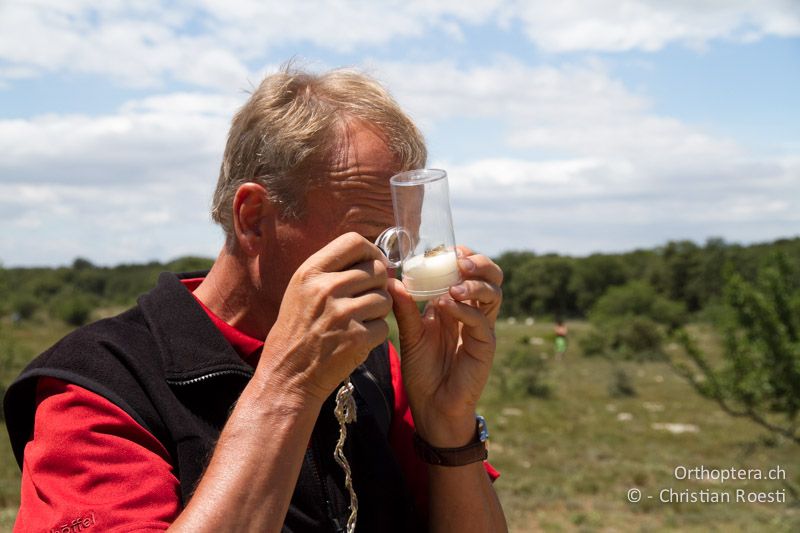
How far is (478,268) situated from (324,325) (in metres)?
0.63

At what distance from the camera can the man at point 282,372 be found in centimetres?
192

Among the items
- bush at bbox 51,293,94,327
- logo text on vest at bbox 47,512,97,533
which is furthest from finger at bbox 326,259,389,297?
bush at bbox 51,293,94,327

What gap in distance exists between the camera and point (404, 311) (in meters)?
2.47

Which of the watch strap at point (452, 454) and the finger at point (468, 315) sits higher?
the finger at point (468, 315)

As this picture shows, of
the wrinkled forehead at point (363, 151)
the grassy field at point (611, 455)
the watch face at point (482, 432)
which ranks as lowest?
the grassy field at point (611, 455)

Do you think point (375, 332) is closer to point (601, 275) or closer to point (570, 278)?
point (570, 278)

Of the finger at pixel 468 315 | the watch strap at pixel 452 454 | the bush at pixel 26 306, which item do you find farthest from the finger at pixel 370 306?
the bush at pixel 26 306

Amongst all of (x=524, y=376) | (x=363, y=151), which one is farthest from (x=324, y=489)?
(x=524, y=376)

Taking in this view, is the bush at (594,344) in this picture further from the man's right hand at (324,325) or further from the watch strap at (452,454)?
the man's right hand at (324,325)

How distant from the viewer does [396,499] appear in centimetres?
256

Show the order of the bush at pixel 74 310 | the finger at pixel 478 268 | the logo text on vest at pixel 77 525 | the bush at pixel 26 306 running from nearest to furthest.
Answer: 1. the logo text on vest at pixel 77 525
2. the finger at pixel 478 268
3. the bush at pixel 74 310
4. the bush at pixel 26 306

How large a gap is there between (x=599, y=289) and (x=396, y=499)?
265 ft

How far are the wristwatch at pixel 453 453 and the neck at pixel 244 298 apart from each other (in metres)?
0.64

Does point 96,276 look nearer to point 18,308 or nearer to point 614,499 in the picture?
point 18,308
